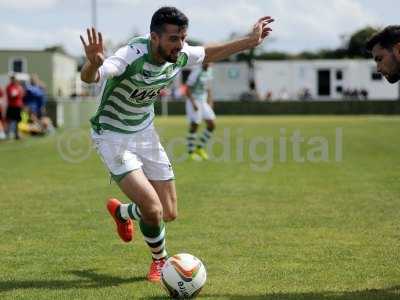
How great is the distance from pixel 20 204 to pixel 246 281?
584 centimetres

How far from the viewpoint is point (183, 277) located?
21.1ft

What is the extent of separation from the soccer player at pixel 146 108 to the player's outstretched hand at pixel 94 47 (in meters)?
0.15

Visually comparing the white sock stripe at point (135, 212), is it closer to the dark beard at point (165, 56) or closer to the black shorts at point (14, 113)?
the dark beard at point (165, 56)

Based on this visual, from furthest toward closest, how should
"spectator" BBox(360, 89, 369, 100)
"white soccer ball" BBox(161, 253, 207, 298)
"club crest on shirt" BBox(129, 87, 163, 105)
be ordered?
"spectator" BBox(360, 89, 369, 100)
"club crest on shirt" BBox(129, 87, 163, 105)
"white soccer ball" BBox(161, 253, 207, 298)

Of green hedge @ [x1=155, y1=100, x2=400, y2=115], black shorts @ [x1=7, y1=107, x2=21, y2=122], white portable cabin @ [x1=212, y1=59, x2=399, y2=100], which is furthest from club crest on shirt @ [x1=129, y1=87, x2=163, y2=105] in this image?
white portable cabin @ [x1=212, y1=59, x2=399, y2=100]

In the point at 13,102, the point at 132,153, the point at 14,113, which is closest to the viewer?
the point at 132,153

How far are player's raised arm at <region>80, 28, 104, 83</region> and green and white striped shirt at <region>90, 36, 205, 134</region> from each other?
0.28m

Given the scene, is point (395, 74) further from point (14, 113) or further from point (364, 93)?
point (364, 93)

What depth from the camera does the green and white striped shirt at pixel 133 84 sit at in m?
6.82

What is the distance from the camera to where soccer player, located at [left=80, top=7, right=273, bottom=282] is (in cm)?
674

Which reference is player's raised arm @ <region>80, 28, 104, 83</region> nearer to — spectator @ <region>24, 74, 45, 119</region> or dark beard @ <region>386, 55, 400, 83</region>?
dark beard @ <region>386, 55, 400, 83</region>

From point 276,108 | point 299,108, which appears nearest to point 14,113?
point 276,108

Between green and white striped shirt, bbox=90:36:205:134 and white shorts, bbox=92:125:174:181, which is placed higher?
green and white striped shirt, bbox=90:36:205:134

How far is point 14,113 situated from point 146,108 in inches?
791
